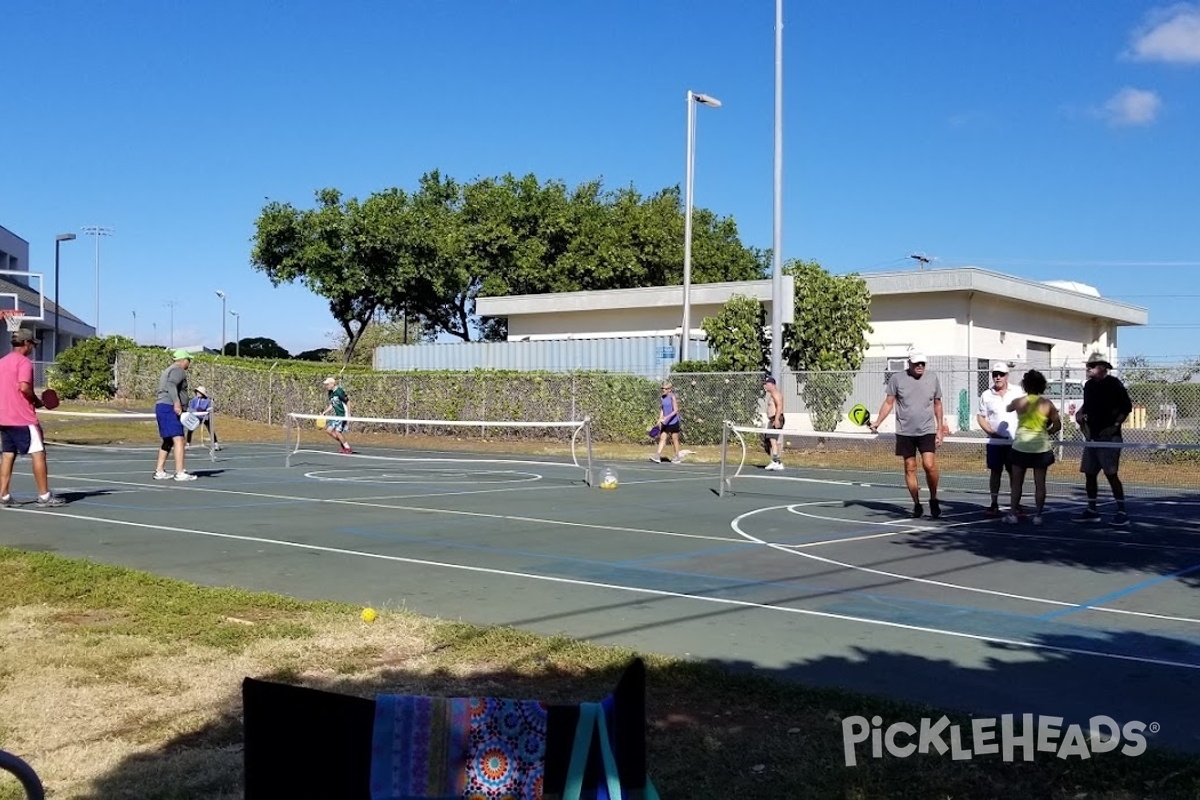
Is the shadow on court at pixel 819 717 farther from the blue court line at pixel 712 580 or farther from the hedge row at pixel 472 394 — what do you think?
the hedge row at pixel 472 394

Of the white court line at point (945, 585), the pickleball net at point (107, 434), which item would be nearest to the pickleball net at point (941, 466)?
the white court line at point (945, 585)

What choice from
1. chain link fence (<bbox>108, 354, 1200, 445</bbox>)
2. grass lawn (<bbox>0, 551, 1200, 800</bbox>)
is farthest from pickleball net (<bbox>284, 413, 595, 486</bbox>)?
grass lawn (<bbox>0, 551, 1200, 800</bbox>)

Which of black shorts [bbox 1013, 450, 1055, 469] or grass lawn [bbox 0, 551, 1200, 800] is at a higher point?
black shorts [bbox 1013, 450, 1055, 469]

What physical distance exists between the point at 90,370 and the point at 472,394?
19.0 meters

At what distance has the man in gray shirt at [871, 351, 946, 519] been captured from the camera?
13812mm

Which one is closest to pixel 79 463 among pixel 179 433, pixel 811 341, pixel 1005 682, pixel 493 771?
pixel 179 433

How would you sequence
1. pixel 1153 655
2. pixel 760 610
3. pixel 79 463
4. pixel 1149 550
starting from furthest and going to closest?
pixel 79 463 < pixel 1149 550 < pixel 760 610 < pixel 1153 655

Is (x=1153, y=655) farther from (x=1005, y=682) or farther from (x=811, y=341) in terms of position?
(x=811, y=341)

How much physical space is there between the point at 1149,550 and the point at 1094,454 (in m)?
2.78

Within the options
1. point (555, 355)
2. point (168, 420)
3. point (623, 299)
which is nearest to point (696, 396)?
point (623, 299)

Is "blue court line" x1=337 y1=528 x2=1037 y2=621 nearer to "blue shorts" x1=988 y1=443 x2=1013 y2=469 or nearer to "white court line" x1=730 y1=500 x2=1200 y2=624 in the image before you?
"white court line" x1=730 y1=500 x2=1200 y2=624

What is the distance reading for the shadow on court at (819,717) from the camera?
4625mm

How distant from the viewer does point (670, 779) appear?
4691 mm

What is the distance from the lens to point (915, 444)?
1400 centimetres
